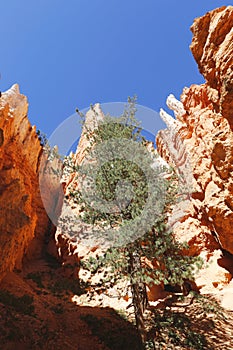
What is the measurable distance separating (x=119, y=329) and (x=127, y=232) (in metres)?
4.61

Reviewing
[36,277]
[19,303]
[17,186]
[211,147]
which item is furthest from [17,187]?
[211,147]

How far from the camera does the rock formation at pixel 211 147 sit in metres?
10.3

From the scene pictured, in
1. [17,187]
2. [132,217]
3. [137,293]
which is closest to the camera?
[137,293]

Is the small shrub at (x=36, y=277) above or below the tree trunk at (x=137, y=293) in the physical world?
above

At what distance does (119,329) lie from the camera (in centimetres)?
991

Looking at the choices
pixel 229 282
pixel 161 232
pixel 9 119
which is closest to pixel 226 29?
pixel 161 232

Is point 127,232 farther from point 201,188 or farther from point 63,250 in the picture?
point 63,250

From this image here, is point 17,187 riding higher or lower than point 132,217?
higher

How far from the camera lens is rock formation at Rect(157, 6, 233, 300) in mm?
10281

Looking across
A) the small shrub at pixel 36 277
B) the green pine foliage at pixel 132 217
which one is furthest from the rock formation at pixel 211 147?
the small shrub at pixel 36 277

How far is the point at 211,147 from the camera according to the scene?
1375 cm

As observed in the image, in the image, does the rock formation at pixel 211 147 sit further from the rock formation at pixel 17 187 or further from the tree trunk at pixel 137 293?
the rock formation at pixel 17 187

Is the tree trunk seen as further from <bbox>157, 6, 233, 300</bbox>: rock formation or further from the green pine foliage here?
<bbox>157, 6, 233, 300</bbox>: rock formation

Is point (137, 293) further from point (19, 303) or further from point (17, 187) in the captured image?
point (17, 187)
